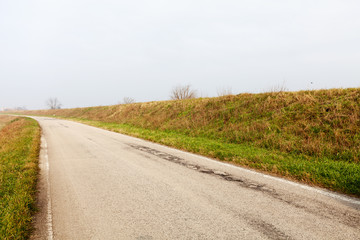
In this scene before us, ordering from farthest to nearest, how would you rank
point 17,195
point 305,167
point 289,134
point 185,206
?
1. point 289,134
2. point 305,167
3. point 17,195
4. point 185,206

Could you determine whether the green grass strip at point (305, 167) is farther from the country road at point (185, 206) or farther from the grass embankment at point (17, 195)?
the grass embankment at point (17, 195)

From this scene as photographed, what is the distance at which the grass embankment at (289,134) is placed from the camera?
191 inches

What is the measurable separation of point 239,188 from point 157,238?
2.22 metres

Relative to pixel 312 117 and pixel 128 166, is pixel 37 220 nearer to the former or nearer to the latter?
pixel 128 166

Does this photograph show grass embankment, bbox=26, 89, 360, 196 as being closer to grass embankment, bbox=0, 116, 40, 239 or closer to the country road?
the country road

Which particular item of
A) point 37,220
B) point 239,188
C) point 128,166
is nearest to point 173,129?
point 128,166

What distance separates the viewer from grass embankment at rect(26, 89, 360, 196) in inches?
191

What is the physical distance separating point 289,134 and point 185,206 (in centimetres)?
638

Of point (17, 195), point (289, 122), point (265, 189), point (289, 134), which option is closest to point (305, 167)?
point (265, 189)

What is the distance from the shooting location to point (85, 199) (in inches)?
148

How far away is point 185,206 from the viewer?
3334 millimetres

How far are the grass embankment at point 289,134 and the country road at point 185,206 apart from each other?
787 millimetres

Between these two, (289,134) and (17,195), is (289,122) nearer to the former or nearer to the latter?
(289,134)

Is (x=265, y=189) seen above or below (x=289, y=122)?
below
